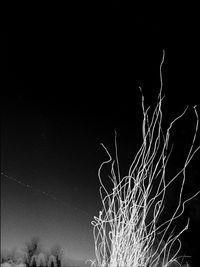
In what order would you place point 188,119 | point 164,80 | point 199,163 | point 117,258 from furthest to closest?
point 199,163, point 188,119, point 164,80, point 117,258

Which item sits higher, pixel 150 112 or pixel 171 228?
pixel 150 112

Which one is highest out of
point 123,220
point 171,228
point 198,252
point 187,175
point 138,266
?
point 187,175

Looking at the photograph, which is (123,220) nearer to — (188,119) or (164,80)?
(164,80)

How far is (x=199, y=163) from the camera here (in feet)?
31.7

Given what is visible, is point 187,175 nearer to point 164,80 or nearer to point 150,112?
point 164,80

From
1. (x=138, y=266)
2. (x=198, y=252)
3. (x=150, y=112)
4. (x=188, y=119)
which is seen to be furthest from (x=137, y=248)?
(x=198, y=252)

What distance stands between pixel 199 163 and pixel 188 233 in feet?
5.45

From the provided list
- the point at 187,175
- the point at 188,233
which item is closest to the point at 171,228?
the point at 188,233

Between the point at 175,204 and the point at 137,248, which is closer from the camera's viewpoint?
the point at 137,248

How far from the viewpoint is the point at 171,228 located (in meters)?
9.88

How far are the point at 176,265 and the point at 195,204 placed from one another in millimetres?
1610

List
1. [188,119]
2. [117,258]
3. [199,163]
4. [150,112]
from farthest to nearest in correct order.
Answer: [199,163]
[188,119]
[150,112]
[117,258]

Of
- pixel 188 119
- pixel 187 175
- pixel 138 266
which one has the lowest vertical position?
pixel 138 266

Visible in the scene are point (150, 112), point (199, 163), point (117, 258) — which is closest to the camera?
point (117, 258)
